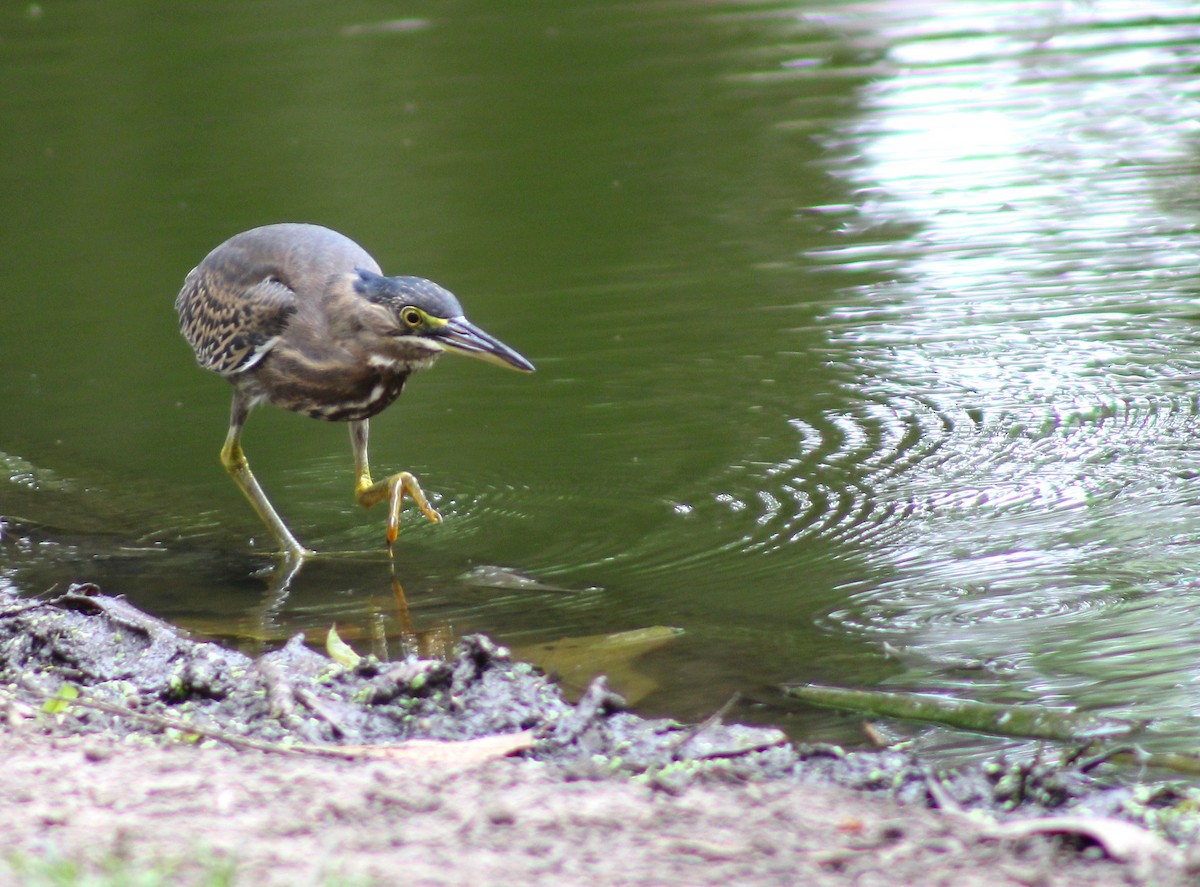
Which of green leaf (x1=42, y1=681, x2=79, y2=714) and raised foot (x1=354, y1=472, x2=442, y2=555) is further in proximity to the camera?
Result: raised foot (x1=354, y1=472, x2=442, y2=555)

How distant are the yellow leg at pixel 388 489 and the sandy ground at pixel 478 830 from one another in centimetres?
225

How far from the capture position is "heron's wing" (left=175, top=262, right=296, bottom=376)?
6.24 meters

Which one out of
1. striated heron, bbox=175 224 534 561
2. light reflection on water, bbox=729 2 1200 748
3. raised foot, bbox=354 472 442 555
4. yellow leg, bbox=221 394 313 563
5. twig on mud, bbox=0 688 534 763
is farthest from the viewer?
yellow leg, bbox=221 394 313 563

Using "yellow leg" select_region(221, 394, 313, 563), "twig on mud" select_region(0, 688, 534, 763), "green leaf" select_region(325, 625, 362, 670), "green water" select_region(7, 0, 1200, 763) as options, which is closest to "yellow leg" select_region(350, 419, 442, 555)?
"green water" select_region(7, 0, 1200, 763)

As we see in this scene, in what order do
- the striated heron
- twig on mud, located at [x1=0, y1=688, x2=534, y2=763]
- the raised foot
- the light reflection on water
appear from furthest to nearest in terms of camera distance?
the raised foot < the striated heron < the light reflection on water < twig on mud, located at [x1=0, y1=688, x2=534, y2=763]

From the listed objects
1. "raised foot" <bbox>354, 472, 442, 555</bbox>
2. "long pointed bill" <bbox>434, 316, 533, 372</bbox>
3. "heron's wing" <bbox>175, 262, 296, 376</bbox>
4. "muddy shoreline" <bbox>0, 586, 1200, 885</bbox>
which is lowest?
"muddy shoreline" <bbox>0, 586, 1200, 885</bbox>

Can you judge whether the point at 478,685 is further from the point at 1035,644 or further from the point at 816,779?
the point at 1035,644

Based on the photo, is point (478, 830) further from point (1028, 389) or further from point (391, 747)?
point (1028, 389)

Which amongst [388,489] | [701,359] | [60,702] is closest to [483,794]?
[60,702]

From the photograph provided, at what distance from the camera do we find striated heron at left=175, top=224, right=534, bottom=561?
5.67 m

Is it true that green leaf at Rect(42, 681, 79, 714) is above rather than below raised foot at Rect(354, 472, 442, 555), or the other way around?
below

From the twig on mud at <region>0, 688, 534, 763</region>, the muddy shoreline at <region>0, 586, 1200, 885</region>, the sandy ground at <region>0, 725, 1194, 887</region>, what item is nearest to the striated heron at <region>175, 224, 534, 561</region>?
the muddy shoreline at <region>0, 586, 1200, 885</region>

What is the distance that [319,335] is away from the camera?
603 cm

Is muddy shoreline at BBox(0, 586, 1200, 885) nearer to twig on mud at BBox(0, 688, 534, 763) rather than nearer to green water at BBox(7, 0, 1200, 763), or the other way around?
twig on mud at BBox(0, 688, 534, 763)
